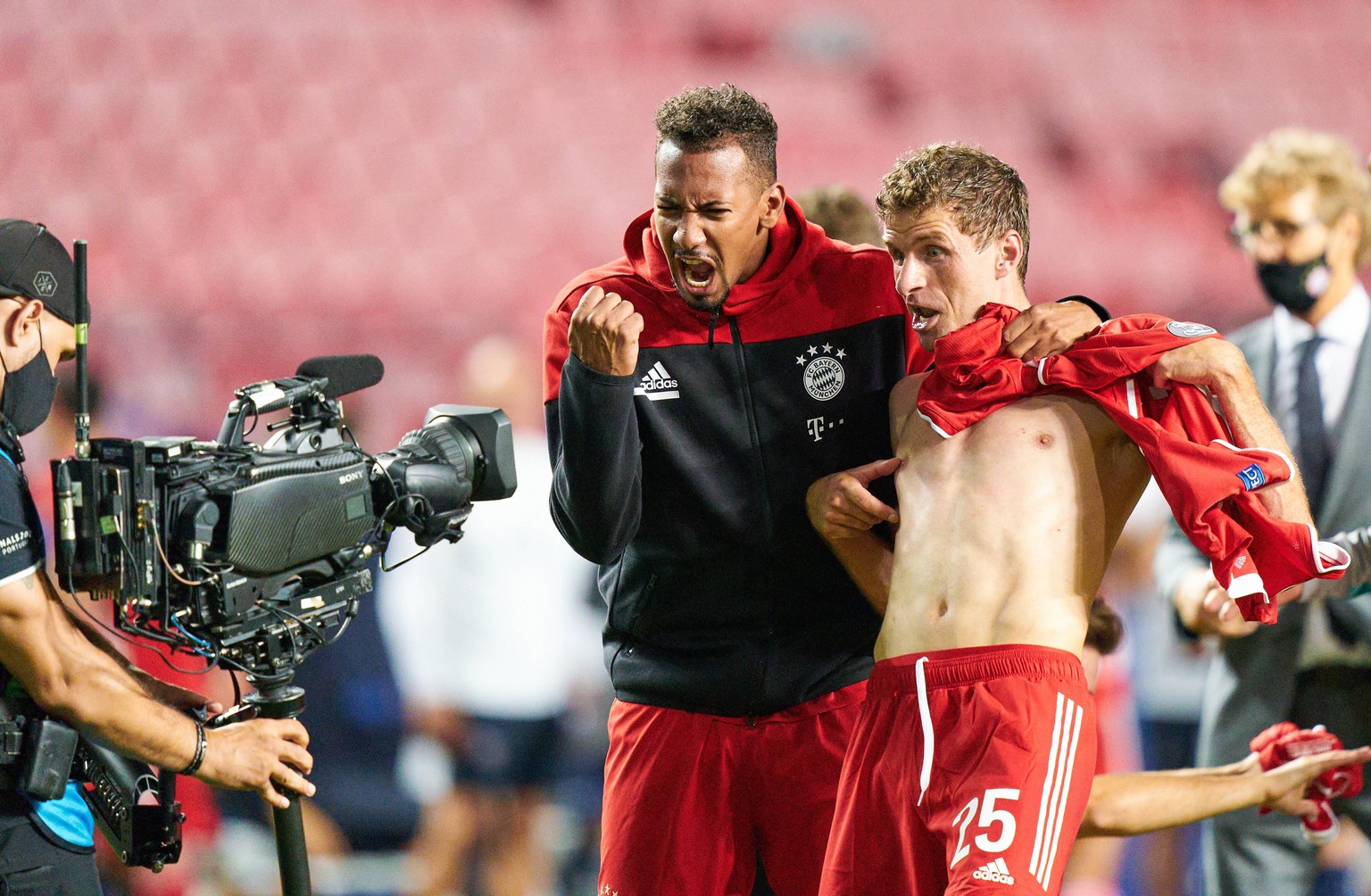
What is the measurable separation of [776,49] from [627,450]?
4549 millimetres

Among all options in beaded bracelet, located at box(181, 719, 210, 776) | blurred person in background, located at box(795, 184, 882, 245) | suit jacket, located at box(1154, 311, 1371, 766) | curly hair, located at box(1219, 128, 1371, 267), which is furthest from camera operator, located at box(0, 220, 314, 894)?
curly hair, located at box(1219, 128, 1371, 267)

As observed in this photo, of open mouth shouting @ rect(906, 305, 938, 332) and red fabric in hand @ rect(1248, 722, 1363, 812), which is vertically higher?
open mouth shouting @ rect(906, 305, 938, 332)

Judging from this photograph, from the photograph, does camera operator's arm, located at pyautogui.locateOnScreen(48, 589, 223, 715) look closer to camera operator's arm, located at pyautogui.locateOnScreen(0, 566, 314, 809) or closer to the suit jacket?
camera operator's arm, located at pyautogui.locateOnScreen(0, 566, 314, 809)

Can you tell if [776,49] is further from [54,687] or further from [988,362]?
[54,687]

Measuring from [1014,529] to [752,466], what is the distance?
0.51 meters

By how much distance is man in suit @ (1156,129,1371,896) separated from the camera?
11.6 ft

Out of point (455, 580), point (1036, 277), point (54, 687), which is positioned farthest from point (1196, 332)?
point (1036, 277)

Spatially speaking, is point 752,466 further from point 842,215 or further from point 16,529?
point 16,529

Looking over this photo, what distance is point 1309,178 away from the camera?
3.79m

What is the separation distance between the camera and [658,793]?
2498mm

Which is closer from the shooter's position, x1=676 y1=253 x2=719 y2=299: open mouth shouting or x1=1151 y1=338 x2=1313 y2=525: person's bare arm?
x1=1151 y1=338 x2=1313 y2=525: person's bare arm

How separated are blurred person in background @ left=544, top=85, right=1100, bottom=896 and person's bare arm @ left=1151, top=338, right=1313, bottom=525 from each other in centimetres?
51

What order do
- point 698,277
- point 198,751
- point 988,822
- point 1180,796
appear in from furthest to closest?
point 1180,796
point 698,277
point 198,751
point 988,822

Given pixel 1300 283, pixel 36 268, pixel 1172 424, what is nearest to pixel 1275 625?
pixel 1300 283
